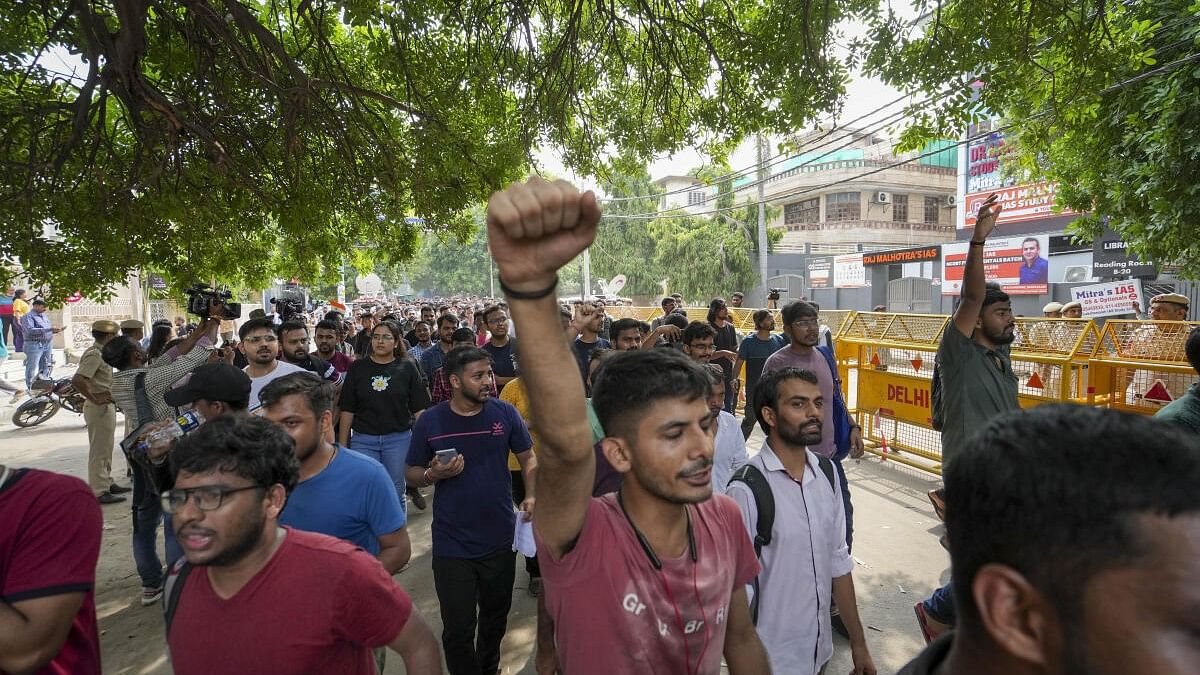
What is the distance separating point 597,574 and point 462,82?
585 centimetres

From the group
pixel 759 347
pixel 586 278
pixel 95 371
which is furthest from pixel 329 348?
pixel 586 278

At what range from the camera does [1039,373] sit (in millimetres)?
6113

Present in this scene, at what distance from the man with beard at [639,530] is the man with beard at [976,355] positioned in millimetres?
2050

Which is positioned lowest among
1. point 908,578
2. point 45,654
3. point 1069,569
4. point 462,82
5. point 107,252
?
point 908,578

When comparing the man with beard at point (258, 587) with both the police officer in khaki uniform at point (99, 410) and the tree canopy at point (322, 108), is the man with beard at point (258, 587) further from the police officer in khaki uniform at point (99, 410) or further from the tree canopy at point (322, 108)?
the police officer in khaki uniform at point (99, 410)

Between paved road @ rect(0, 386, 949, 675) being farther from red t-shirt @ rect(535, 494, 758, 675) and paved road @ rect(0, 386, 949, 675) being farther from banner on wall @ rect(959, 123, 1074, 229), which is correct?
banner on wall @ rect(959, 123, 1074, 229)

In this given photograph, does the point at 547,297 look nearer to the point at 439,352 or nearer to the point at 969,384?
the point at 969,384

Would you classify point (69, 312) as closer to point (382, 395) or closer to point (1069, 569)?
point (382, 395)

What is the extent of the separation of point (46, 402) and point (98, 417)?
5.59m

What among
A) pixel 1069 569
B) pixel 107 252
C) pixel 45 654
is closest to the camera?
pixel 1069 569

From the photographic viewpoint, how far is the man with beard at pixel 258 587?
5.44 feet

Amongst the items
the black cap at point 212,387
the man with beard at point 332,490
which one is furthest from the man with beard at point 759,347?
the black cap at point 212,387

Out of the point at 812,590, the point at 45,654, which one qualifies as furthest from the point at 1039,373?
the point at 45,654

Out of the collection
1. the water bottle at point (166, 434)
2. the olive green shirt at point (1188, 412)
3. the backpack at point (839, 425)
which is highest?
the water bottle at point (166, 434)
